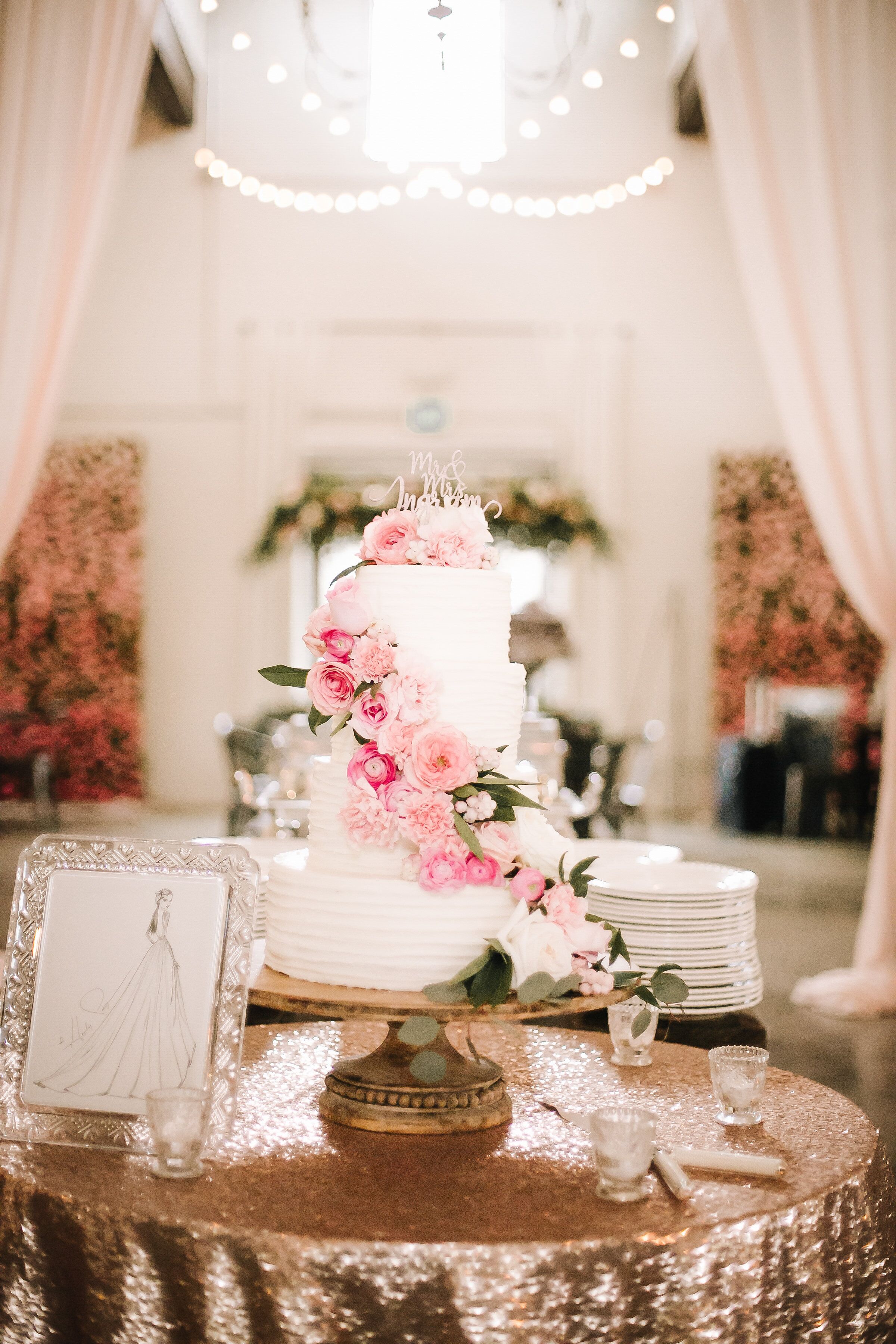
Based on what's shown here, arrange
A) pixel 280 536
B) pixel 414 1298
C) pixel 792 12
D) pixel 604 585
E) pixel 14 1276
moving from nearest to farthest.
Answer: pixel 414 1298, pixel 14 1276, pixel 792 12, pixel 280 536, pixel 604 585

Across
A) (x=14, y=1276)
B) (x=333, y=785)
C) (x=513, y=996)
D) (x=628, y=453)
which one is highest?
(x=628, y=453)

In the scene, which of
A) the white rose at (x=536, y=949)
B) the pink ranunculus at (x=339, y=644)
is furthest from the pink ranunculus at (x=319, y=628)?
the white rose at (x=536, y=949)

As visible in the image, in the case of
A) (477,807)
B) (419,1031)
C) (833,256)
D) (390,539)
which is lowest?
(419,1031)

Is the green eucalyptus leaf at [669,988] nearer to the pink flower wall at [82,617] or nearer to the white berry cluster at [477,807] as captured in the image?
the white berry cluster at [477,807]

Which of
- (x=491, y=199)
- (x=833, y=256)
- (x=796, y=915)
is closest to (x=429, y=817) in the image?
(x=833, y=256)

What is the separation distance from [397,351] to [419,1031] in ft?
30.4

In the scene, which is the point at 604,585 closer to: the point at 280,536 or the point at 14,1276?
the point at 280,536

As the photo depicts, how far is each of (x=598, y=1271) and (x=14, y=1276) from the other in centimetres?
63

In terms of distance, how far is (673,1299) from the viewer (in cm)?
125

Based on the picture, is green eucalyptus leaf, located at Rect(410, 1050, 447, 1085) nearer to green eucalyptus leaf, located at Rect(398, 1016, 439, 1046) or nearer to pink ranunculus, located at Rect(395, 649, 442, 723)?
green eucalyptus leaf, located at Rect(398, 1016, 439, 1046)

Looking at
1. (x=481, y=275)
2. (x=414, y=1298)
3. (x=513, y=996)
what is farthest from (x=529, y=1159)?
(x=481, y=275)

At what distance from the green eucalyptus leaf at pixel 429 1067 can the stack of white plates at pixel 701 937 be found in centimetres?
84

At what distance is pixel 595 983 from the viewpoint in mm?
1542

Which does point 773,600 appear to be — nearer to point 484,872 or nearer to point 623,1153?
point 484,872
